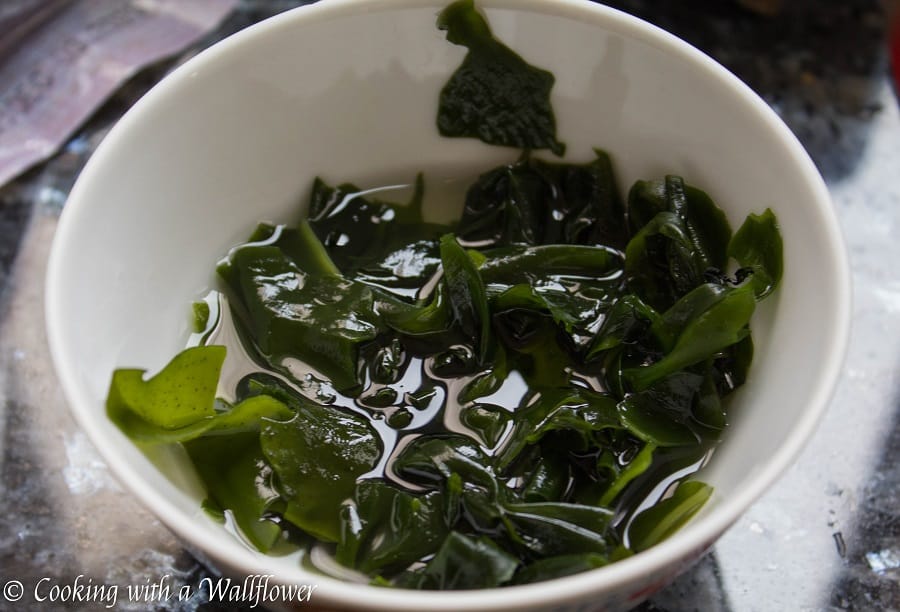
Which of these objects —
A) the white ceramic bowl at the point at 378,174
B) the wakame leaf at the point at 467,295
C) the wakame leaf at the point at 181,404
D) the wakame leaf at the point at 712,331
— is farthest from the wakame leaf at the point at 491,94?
the wakame leaf at the point at 181,404

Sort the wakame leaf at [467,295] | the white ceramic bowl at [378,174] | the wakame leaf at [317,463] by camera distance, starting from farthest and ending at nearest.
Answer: the wakame leaf at [467,295] < the wakame leaf at [317,463] < the white ceramic bowl at [378,174]

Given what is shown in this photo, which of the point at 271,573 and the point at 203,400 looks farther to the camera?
the point at 203,400

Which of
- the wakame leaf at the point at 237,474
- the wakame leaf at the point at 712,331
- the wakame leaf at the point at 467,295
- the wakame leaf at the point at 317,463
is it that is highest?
the wakame leaf at the point at 712,331

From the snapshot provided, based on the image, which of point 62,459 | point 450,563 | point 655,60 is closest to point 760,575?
point 450,563

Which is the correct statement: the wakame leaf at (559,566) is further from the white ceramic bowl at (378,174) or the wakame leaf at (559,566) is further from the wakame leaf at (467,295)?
the wakame leaf at (467,295)

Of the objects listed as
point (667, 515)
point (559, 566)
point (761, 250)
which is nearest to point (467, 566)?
point (559, 566)

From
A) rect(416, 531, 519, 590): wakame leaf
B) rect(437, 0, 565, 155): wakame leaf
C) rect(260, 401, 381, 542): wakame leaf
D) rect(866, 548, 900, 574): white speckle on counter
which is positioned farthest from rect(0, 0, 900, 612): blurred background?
rect(437, 0, 565, 155): wakame leaf

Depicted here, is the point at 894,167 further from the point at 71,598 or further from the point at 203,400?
the point at 71,598
